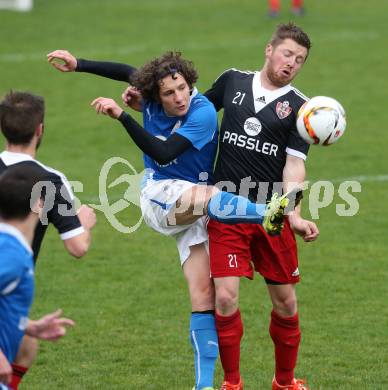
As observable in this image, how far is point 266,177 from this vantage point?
721cm

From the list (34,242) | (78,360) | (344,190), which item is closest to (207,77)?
(344,190)

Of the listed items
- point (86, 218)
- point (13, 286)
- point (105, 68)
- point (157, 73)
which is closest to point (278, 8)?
point (105, 68)

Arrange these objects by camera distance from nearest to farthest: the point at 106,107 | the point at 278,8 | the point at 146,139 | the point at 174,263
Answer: the point at 106,107 → the point at 146,139 → the point at 174,263 → the point at 278,8

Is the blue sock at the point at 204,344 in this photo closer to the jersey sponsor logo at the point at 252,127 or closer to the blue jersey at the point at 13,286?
the jersey sponsor logo at the point at 252,127

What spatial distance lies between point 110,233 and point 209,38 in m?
12.9

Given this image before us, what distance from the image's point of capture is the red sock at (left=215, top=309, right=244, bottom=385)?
6969 mm

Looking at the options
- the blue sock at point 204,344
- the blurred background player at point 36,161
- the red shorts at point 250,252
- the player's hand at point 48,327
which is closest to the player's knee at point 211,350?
the blue sock at point 204,344

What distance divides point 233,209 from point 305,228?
50 centimetres

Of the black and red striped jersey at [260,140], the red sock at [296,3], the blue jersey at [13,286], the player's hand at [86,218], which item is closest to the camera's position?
the blue jersey at [13,286]

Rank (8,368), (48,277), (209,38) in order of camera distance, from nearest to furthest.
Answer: (8,368), (48,277), (209,38)

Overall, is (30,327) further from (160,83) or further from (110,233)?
(110,233)

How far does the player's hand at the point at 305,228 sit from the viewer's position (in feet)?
22.1

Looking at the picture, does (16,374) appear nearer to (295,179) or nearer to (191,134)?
(191,134)

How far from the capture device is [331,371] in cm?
764
